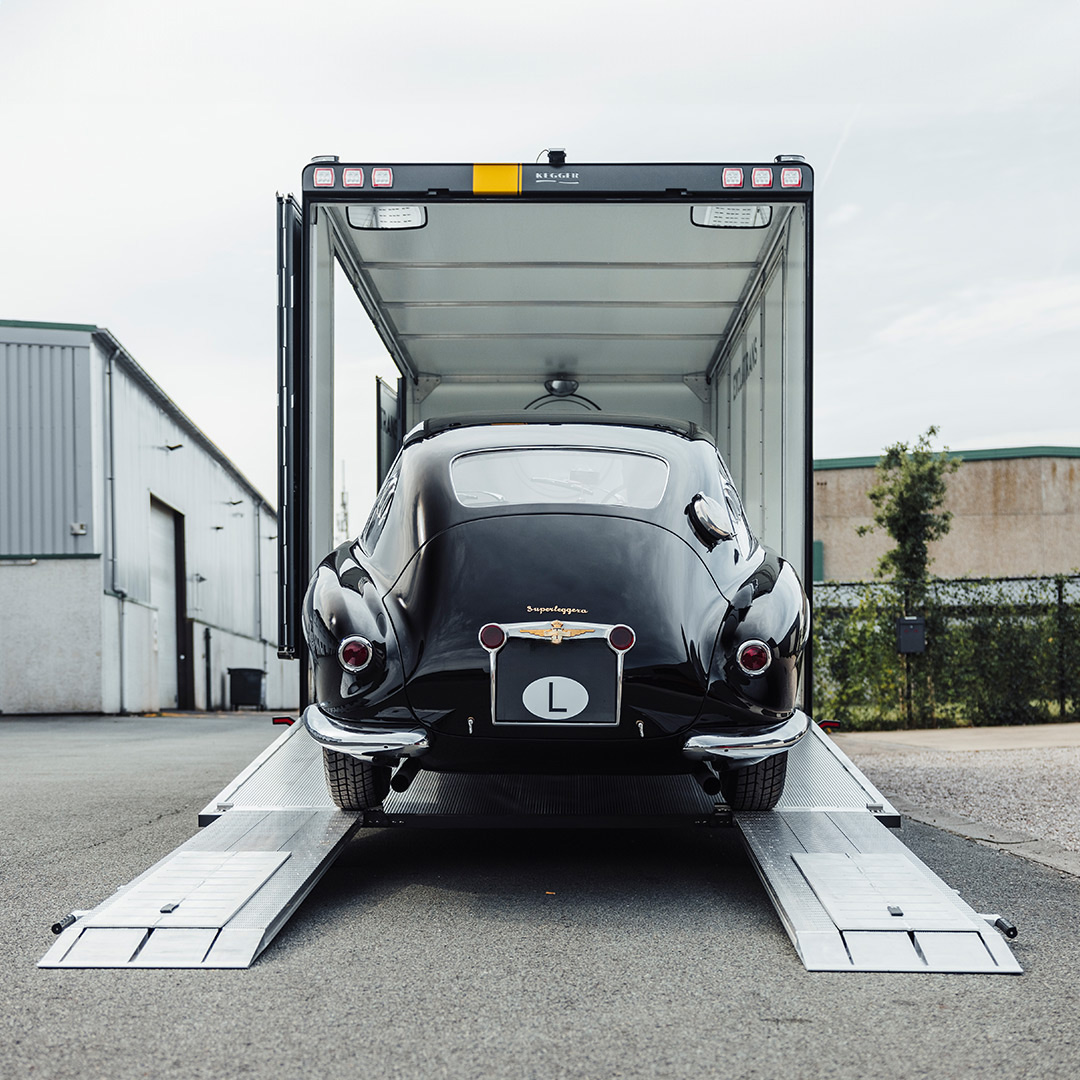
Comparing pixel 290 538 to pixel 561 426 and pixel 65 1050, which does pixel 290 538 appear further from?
pixel 65 1050

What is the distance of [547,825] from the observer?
14.3 ft

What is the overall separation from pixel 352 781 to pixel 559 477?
1491 mm

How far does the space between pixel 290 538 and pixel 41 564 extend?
50.6 ft

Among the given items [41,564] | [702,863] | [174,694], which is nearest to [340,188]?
[702,863]

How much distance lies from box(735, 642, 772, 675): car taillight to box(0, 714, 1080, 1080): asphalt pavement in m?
0.85

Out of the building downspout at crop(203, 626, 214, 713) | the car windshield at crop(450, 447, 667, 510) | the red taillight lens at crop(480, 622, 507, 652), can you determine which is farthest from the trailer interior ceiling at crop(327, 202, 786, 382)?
the building downspout at crop(203, 626, 214, 713)

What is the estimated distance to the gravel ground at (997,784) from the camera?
615 cm

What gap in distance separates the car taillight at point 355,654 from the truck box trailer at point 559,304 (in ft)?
4.95

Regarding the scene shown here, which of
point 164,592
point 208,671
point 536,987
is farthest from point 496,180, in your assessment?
point 208,671

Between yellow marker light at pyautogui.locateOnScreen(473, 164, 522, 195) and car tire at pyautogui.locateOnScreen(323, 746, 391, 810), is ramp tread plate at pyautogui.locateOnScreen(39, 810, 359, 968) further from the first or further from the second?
yellow marker light at pyautogui.locateOnScreen(473, 164, 522, 195)

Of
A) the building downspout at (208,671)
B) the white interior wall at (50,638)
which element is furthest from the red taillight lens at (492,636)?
the building downspout at (208,671)

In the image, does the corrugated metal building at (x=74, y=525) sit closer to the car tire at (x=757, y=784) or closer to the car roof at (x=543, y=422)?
the car roof at (x=543, y=422)

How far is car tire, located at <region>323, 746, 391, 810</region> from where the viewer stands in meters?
4.64

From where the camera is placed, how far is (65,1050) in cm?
267
